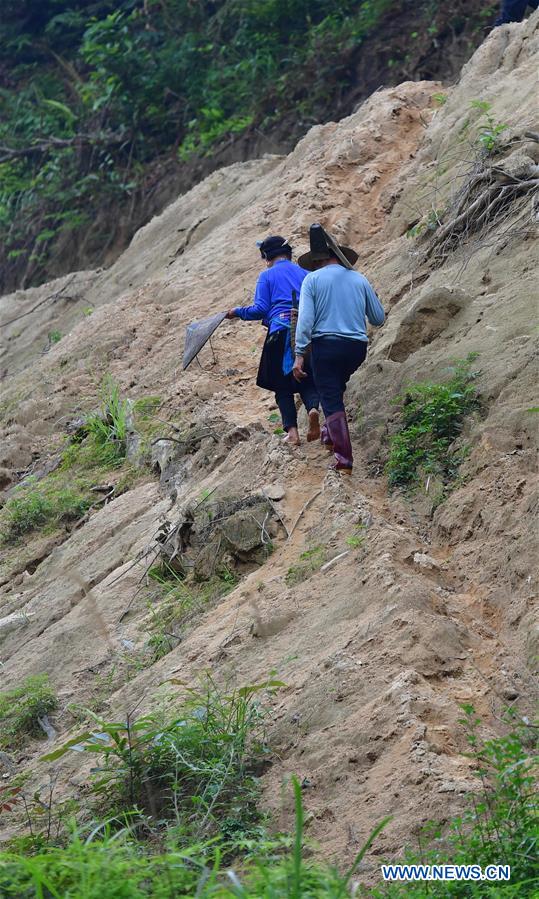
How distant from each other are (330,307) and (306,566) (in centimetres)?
172

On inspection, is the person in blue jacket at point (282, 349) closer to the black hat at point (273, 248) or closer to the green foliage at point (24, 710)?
the black hat at point (273, 248)

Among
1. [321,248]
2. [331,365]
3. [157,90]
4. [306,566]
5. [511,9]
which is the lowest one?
[306,566]

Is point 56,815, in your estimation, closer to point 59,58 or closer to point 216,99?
point 216,99

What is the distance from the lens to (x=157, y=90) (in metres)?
20.7

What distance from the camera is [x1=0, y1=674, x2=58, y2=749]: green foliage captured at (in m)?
7.11

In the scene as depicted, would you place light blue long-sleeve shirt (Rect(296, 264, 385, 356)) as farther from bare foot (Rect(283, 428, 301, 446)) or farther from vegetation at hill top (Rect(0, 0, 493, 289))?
vegetation at hill top (Rect(0, 0, 493, 289))

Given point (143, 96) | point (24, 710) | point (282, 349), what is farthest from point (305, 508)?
point (143, 96)

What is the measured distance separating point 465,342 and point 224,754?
3.37 m

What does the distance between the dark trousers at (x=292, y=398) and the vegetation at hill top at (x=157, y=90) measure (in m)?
9.90

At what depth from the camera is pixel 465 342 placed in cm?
793

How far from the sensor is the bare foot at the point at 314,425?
8.17 m

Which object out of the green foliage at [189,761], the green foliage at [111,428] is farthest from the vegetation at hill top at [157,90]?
the green foliage at [189,761]

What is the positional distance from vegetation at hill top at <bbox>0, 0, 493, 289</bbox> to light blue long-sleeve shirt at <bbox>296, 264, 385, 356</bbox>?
33.3 feet

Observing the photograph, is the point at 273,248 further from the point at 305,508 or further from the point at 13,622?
the point at 13,622
